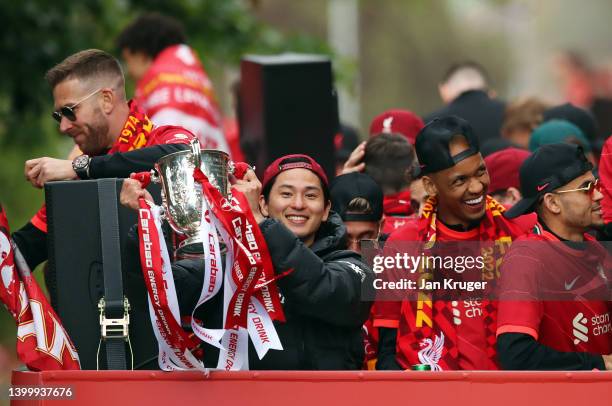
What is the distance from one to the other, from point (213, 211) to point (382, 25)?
38553mm

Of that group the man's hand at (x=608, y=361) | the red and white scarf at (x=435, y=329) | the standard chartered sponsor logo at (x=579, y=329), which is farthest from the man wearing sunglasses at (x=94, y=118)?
the man's hand at (x=608, y=361)

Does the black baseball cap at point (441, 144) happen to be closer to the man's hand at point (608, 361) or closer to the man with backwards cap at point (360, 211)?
the man with backwards cap at point (360, 211)

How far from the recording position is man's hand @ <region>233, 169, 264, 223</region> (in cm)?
570

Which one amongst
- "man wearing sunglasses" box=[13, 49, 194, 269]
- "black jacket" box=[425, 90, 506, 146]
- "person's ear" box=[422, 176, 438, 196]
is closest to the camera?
"person's ear" box=[422, 176, 438, 196]

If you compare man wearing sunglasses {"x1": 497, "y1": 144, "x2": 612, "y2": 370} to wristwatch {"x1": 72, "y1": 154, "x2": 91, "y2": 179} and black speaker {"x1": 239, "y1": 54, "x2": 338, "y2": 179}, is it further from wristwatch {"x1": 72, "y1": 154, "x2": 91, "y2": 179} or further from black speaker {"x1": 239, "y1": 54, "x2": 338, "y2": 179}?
black speaker {"x1": 239, "y1": 54, "x2": 338, "y2": 179}

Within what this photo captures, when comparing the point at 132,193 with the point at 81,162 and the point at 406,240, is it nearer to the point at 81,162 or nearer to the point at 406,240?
the point at 81,162

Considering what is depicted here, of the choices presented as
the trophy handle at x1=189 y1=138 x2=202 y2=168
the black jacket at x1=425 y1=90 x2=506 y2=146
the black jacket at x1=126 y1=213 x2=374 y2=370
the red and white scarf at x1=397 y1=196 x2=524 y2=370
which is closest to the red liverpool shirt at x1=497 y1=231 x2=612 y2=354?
the red and white scarf at x1=397 y1=196 x2=524 y2=370

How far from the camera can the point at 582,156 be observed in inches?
249

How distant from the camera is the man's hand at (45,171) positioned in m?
6.25

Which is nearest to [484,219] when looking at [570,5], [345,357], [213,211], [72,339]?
[345,357]

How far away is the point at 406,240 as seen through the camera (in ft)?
20.5

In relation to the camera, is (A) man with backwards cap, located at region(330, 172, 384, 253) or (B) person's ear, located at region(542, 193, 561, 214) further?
(A) man with backwards cap, located at region(330, 172, 384, 253)

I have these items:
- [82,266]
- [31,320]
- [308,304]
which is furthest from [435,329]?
[31,320]

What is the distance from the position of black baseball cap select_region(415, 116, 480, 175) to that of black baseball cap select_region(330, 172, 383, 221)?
508 millimetres
